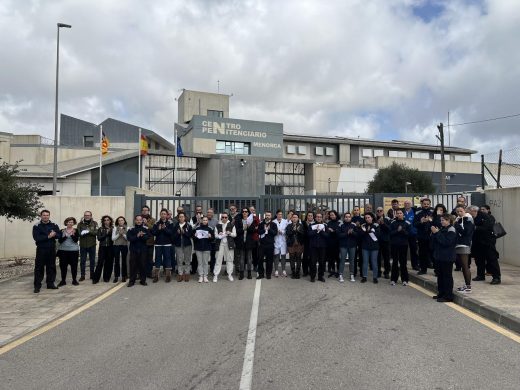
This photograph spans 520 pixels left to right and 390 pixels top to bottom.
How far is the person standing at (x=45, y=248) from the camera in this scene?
30.4 ft

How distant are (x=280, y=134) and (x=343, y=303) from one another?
48.0 meters

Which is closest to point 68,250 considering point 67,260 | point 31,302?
point 67,260

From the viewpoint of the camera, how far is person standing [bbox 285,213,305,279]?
10.4 meters

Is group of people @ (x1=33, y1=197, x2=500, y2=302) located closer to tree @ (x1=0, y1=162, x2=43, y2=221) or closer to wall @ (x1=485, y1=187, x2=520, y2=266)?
wall @ (x1=485, y1=187, x2=520, y2=266)

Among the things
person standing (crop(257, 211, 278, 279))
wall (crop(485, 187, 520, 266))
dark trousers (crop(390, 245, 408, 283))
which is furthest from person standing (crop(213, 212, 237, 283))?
wall (crop(485, 187, 520, 266))

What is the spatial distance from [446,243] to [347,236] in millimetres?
2734

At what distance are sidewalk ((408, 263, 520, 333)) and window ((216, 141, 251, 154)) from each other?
42.8 meters

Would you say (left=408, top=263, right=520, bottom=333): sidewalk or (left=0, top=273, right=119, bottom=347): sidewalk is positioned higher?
(left=408, top=263, right=520, bottom=333): sidewalk

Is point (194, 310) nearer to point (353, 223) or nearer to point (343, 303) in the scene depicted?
point (343, 303)

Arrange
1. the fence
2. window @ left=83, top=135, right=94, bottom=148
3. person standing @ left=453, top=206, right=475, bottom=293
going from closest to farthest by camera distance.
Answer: person standing @ left=453, top=206, right=475, bottom=293
the fence
window @ left=83, top=135, right=94, bottom=148

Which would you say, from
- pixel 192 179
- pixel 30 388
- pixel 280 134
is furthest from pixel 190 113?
pixel 30 388

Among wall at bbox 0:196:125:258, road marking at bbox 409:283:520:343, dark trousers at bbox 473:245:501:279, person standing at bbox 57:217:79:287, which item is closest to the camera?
road marking at bbox 409:283:520:343

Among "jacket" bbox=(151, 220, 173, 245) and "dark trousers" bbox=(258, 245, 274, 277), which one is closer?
"jacket" bbox=(151, 220, 173, 245)

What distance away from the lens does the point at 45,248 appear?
9.37 meters
